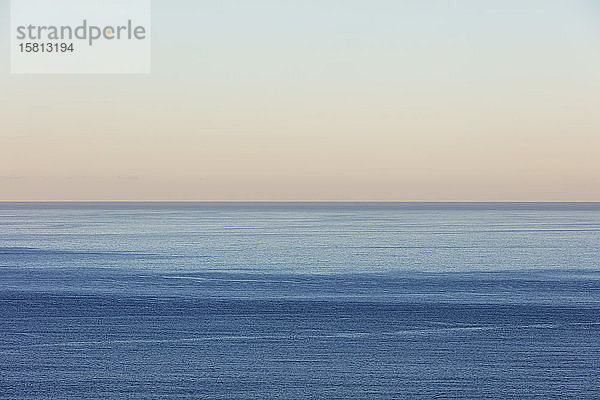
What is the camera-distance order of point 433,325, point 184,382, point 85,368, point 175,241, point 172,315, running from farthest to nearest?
point 175,241 < point 172,315 < point 433,325 < point 85,368 < point 184,382

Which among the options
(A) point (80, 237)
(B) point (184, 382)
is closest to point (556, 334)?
(B) point (184, 382)

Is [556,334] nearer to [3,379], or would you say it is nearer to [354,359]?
[354,359]

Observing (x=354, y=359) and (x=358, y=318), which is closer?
(x=354, y=359)

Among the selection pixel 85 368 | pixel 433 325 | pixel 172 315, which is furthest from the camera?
pixel 172 315

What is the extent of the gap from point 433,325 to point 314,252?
30.8 metres

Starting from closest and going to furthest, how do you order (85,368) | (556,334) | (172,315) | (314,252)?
(85,368), (556,334), (172,315), (314,252)

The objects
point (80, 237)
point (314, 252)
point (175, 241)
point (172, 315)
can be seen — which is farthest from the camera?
point (80, 237)

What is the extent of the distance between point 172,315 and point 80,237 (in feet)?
169

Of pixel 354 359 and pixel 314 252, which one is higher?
pixel 354 359

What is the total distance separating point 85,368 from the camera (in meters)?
16.6

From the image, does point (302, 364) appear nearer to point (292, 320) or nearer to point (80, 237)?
point (292, 320)

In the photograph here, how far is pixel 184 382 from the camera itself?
15.5 meters

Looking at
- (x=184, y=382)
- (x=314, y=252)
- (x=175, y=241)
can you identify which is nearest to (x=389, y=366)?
(x=184, y=382)

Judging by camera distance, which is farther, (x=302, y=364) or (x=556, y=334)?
(x=556, y=334)
